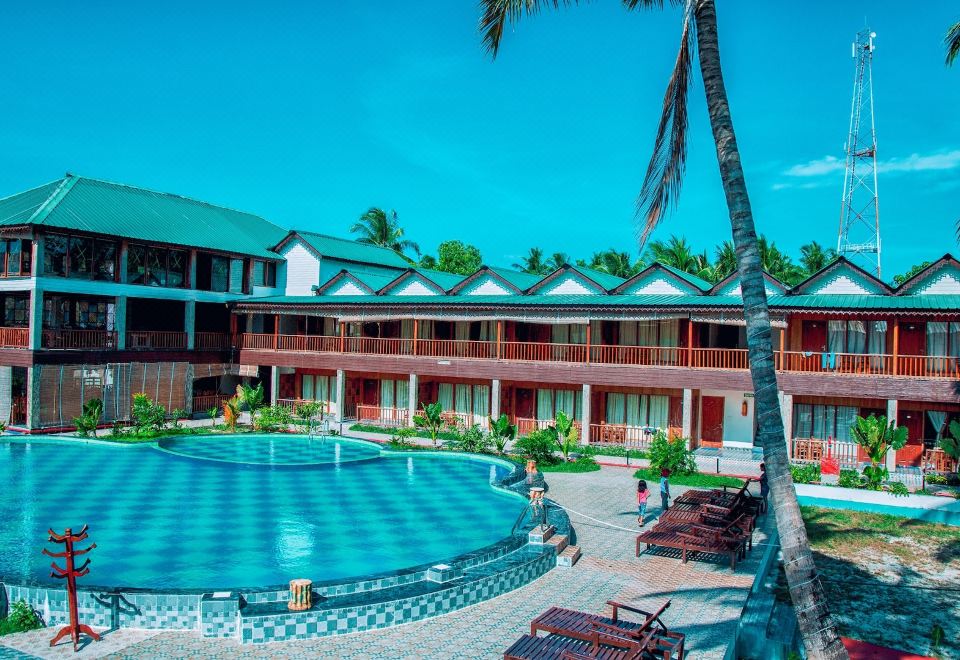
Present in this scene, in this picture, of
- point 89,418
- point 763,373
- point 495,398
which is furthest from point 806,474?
point 89,418

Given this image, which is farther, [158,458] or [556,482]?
[158,458]

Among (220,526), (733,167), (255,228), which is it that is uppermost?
(255,228)

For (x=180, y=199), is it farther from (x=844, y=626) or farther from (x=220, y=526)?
(x=844, y=626)

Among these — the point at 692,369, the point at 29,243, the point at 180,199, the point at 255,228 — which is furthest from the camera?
the point at 255,228

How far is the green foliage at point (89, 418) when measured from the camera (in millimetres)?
26906

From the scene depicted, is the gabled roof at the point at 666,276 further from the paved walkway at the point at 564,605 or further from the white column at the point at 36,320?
the white column at the point at 36,320

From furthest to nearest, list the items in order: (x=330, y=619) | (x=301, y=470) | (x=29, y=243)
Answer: (x=29, y=243)
(x=301, y=470)
(x=330, y=619)

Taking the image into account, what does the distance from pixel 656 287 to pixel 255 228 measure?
2216 cm

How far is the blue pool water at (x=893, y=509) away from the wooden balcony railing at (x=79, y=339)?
2592 cm

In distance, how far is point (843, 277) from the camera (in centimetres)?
2720

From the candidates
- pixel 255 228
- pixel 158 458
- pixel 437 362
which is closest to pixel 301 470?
A: pixel 158 458

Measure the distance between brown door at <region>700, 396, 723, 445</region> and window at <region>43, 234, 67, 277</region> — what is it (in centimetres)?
2493

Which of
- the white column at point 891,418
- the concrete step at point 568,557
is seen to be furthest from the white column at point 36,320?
the white column at point 891,418

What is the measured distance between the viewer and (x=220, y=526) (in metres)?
16.7
